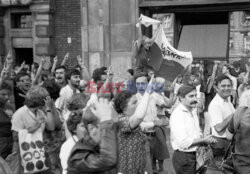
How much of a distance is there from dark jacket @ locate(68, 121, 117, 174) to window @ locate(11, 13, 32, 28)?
443 inches

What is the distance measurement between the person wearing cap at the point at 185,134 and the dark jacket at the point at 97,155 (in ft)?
6.27

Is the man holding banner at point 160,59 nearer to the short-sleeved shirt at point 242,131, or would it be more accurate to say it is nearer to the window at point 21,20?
the short-sleeved shirt at point 242,131

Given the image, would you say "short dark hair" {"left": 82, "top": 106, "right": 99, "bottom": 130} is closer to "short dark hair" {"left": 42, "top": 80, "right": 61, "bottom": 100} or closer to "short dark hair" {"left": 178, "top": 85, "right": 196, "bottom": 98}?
"short dark hair" {"left": 178, "top": 85, "right": 196, "bottom": 98}

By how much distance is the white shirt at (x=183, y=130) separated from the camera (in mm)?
4609

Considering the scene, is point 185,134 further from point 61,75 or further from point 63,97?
point 61,75

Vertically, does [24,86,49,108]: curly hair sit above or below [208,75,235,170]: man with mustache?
above

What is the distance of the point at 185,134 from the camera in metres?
4.62

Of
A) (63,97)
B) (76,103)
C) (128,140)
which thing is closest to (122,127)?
(128,140)

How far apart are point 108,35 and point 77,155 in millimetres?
9211

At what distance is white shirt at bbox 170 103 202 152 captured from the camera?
461 cm

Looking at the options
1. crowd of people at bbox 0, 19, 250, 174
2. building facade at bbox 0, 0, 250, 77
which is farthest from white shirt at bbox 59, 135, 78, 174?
building facade at bbox 0, 0, 250, 77

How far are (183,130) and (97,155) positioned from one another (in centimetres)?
203

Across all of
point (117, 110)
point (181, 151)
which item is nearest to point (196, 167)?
point (181, 151)

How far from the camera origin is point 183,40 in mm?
11883
